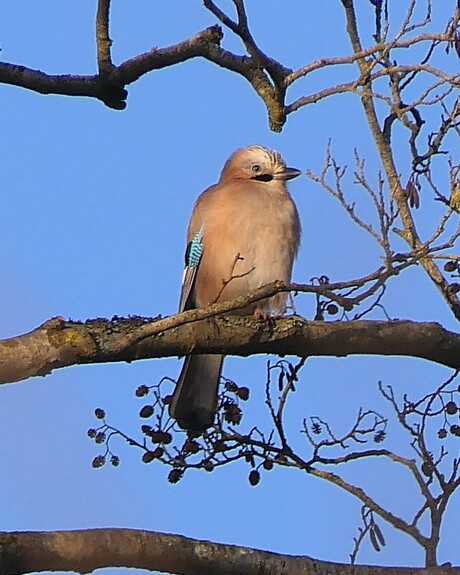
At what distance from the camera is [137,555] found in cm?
330

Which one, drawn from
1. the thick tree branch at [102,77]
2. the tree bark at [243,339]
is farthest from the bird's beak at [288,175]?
the tree bark at [243,339]

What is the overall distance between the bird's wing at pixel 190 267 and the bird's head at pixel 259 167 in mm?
605

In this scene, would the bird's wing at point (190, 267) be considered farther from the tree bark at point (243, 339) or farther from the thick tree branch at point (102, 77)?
the tree bark at point (243, 339)

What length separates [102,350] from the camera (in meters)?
3.62

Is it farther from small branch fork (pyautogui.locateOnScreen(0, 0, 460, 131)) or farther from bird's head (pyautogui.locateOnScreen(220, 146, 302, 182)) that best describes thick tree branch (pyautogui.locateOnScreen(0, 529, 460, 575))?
bird's head (pyautogui.locateOnScreen(220, 146, 302, 182))

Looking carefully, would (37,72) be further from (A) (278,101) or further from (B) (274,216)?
(B) (274,216)

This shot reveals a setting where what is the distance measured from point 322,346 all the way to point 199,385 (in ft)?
5.80

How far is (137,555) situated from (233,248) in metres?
3.02

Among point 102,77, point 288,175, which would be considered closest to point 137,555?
point 102,77

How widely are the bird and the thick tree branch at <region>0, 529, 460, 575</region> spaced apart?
2.19 metres

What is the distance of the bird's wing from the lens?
6.34 m

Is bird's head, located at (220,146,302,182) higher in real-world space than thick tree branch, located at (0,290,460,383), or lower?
higher

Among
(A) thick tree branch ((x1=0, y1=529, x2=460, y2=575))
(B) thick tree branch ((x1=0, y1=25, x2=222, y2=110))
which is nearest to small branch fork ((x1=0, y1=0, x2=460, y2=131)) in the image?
(B) thick tree branch ((x1=0, y1=25, x2=222, y2=110))

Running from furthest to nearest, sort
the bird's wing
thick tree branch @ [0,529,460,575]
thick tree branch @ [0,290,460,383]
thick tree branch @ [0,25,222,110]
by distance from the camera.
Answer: the bird's wing → thick tree branch @ [0,25,222,110] → thick tree branch @ [0,290,460,383] → thick tree branch @ [0,529,460,575]
